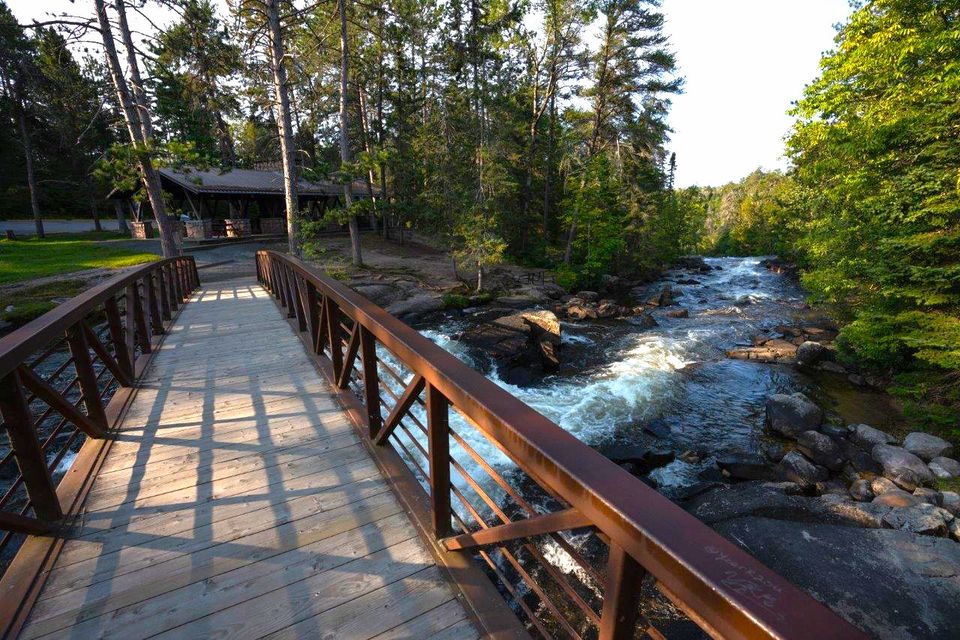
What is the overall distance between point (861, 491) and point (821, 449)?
3.17 ft

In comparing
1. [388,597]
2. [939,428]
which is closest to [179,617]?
[388,597]

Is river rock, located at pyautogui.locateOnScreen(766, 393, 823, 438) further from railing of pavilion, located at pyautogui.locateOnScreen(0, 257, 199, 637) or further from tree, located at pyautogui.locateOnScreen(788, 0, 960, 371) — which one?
railing of pavilion, located at pyautogui.locateOnScreen(0, 257, 199, 637)

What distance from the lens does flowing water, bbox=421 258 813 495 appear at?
7.92 meters

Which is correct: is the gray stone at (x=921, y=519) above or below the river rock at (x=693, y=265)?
below

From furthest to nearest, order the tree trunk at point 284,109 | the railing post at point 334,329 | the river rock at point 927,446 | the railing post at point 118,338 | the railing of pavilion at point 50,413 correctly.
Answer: the tree trunk at point 284,109 < the river rock at point 927,446 < the railing post at point 118,338 < the railing post at point 334,329 < the railing of pavilion at point 50,413

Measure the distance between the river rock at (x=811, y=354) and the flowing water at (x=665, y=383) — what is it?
1.84ft

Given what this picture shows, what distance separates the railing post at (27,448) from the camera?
230 centimetres

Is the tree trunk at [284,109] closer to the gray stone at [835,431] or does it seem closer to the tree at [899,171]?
the gray stone at [835,431]

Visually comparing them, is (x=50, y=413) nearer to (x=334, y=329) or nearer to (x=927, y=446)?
(x=334, y=329)

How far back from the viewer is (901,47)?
8.48m

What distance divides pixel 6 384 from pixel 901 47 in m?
14.3

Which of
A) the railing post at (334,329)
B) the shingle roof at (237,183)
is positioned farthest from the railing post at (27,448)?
the shingle roof at (237,183)

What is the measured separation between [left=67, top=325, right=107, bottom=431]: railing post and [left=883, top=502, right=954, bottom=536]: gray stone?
9.03 metres

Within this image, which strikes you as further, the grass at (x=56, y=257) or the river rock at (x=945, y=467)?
the grass at (x=56, y=257)
